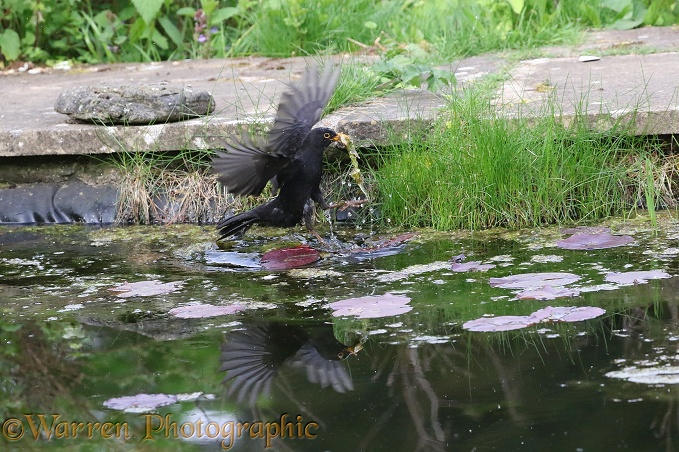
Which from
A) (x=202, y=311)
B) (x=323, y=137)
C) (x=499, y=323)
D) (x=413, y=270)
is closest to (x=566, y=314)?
(x=499, y=323)

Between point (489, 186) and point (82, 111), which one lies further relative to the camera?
point (82, 111)

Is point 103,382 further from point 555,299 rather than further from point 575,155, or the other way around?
point 575,155

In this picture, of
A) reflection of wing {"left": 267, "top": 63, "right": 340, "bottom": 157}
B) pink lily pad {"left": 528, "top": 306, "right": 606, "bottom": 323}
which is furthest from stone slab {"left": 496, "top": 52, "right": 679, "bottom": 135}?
pink lily pad {"left": 528, "top": 306, "right": 606, "bottom": 323}

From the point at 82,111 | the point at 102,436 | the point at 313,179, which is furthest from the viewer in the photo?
the point at 82,111

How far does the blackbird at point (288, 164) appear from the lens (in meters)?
3.77

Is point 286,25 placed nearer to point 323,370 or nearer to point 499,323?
point 499,323

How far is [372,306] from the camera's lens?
9.46 feet

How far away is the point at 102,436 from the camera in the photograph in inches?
81.0

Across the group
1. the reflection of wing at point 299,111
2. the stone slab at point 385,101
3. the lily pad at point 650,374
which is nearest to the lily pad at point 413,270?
the reflection of wing at point 299,111

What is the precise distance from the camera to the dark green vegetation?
6066 mm

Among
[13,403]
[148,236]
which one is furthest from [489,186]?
[13,403]

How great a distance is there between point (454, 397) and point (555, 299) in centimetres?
83

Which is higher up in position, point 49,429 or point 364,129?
point 364,129

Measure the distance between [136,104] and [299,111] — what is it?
3.23 feet
